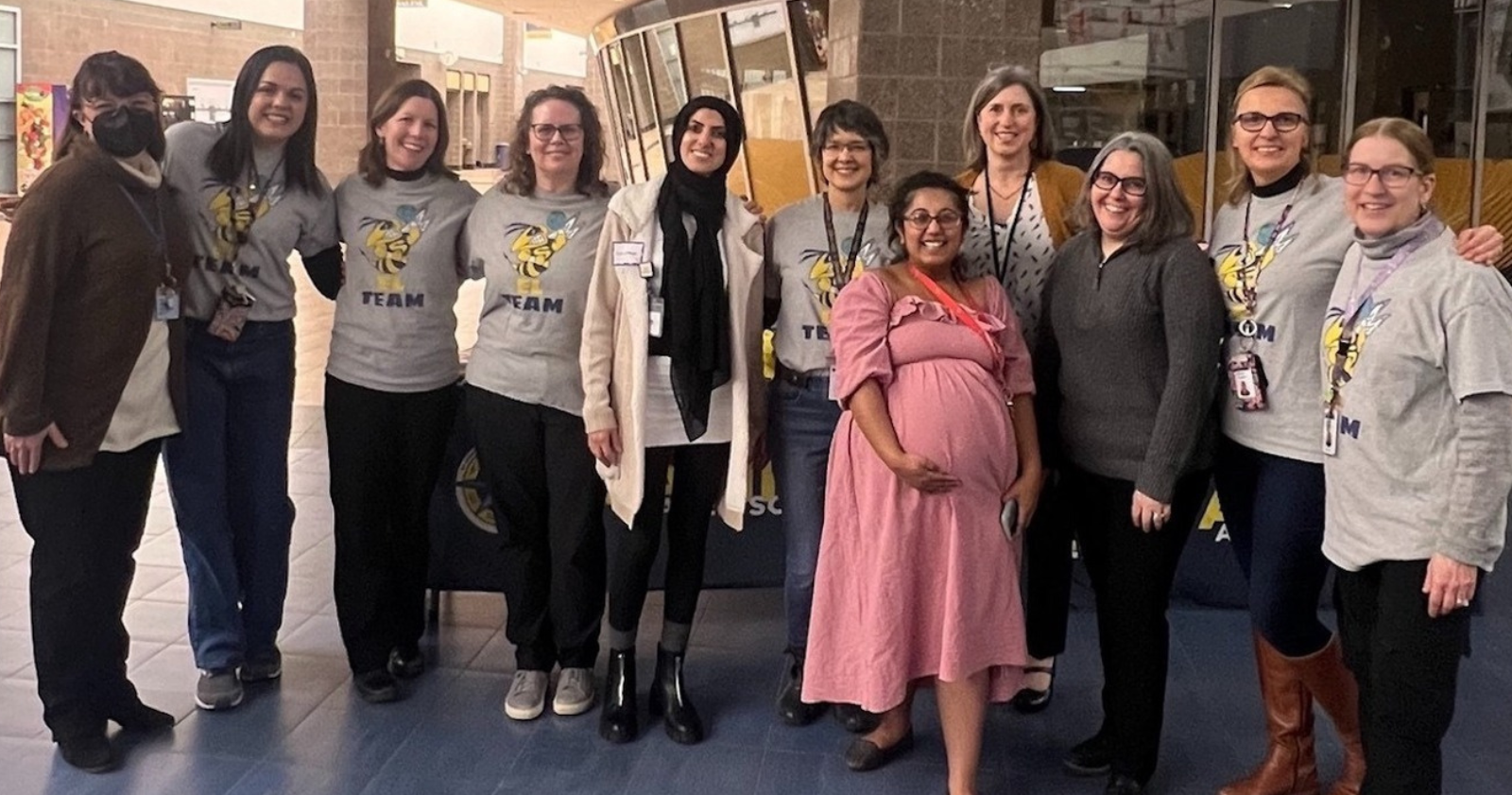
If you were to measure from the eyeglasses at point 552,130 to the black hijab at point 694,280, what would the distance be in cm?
26

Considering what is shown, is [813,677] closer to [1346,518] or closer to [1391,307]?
A: [1346,518]

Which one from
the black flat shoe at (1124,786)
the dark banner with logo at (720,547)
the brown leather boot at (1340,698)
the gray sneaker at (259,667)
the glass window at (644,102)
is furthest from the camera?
the glass window at (644,102)

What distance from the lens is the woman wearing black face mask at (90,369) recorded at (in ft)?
9.52

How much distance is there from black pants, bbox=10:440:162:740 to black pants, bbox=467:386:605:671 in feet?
2.82

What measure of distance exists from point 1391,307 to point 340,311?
2.55m

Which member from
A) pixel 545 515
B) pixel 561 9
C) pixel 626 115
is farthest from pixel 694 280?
pixel 561 9

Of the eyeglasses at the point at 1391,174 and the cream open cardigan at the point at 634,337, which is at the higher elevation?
the eyeglasses at the point at 1391,174

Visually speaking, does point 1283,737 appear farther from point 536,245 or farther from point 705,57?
point 705,57

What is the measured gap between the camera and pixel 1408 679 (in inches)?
93.9

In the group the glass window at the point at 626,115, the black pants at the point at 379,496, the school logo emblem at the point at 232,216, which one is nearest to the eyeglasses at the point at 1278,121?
the black pants at the point at 379,496

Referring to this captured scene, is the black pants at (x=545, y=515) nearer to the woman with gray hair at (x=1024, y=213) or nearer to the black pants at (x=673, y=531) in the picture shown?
the black pants at (x=673, y=531)

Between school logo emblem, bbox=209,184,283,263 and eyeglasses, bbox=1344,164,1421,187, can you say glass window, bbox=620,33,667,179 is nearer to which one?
school logo emblem, bbox=209,184,283,263

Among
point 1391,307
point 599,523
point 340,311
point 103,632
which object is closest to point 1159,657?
point 1391,307

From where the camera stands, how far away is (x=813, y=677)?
3.05m
